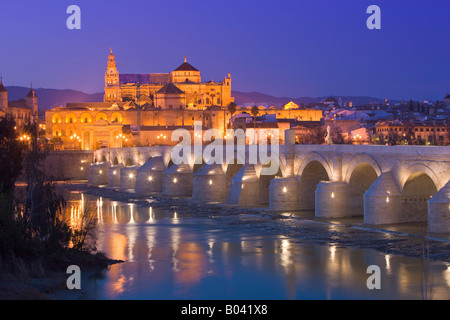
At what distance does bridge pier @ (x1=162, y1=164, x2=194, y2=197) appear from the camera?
151 feet

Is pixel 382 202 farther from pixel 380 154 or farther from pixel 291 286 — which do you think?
pixel 291 286

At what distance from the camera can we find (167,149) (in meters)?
51.4

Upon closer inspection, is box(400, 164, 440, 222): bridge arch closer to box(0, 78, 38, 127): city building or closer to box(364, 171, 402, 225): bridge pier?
box(364, 171, 402, 225): bridge pier

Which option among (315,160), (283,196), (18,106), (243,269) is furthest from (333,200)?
(18,106)

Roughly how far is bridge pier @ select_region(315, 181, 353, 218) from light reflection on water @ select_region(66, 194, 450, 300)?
3.54m

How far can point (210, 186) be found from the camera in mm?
41156

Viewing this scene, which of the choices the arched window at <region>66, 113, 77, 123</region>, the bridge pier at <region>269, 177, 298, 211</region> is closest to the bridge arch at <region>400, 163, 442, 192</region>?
the bridge pier at <region>269, 177, 298, 211</region>

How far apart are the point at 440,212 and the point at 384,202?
11.7 ft

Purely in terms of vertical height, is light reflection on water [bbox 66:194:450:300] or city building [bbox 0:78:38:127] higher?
city building [bbox 0:78:38:127]

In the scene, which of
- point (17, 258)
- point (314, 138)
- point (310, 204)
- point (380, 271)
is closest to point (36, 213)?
point (17, 258)

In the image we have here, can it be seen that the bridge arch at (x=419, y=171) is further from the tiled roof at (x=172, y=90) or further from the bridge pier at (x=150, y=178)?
the tiled roof at (x=172, y=90)

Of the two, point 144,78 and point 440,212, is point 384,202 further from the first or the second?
point 144,78

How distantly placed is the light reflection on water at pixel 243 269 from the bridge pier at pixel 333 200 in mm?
3538
